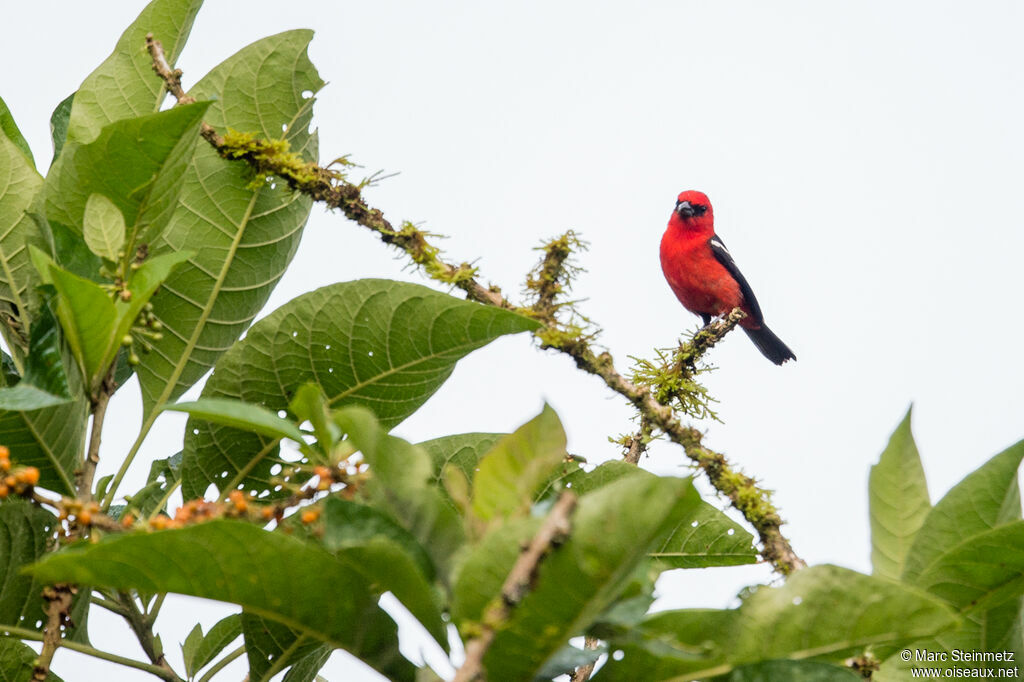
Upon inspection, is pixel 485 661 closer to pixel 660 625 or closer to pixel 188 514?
pixel 660 625

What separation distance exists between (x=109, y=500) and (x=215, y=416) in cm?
77

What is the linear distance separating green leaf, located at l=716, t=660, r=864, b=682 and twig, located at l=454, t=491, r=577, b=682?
1.45 ft

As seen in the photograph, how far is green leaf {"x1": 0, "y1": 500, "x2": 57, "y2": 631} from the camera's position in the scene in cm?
205

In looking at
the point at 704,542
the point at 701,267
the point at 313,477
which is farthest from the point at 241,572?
the point at 701,267

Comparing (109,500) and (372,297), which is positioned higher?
(372,297)

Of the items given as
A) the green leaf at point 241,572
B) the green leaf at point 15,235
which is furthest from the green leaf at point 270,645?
the green leaf at point 15,235

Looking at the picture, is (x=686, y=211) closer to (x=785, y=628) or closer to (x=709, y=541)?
(x=709, y=541)

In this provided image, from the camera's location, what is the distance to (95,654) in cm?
206

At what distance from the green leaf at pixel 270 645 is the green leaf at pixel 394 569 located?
2.19 feet

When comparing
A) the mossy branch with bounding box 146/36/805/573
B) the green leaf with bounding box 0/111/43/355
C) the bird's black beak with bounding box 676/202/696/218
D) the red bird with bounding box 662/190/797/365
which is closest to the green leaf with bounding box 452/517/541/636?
the mossy branch with bounding box 146/36/805/573

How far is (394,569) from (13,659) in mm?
1325

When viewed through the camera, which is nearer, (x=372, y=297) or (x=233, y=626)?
(x=372, y=297)

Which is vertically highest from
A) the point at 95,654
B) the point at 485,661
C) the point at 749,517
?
the point at 749,517

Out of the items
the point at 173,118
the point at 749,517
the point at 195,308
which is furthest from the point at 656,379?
the point at 173,118
